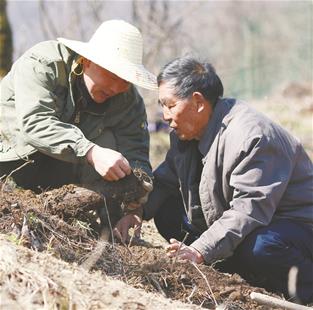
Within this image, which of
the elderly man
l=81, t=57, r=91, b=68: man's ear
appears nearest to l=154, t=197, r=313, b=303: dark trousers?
the elderly man

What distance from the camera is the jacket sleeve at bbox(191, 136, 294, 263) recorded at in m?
4.18

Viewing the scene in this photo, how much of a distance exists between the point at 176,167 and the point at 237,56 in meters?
18.3

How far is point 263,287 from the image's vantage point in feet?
14.7

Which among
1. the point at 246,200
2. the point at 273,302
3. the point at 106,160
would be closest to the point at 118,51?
the point at 106,160

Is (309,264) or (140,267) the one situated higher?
(140,267)

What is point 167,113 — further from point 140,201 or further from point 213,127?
point 140,201

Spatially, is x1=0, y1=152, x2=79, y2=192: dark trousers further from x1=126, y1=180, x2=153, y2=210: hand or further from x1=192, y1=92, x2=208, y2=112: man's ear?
x1=192, y1=92, x2=208, y2=112: man's ear

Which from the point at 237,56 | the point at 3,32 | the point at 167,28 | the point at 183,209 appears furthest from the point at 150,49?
the point at 237,56

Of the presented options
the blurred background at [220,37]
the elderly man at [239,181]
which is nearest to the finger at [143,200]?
the elderly man at [239,181]

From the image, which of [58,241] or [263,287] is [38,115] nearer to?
[58,241]

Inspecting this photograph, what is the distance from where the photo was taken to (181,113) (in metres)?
4.35

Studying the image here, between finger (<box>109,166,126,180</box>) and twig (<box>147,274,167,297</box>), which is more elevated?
finger (<box>109,166,126,180</box>)

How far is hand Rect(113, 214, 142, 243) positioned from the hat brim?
78 centimetres

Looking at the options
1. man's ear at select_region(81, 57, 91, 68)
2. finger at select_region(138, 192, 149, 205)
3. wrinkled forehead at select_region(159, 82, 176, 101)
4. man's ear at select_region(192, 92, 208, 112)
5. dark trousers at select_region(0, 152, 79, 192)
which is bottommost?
finger at select_region(138, 192, 149, 205)
